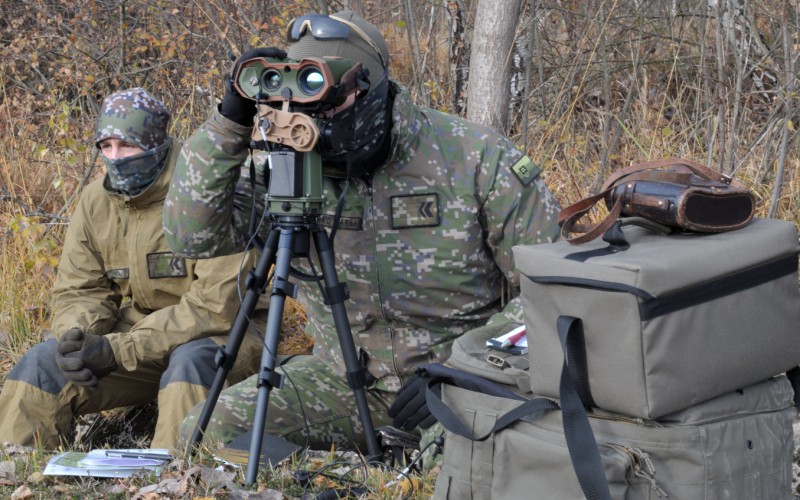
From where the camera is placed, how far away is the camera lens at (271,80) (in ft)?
8.36

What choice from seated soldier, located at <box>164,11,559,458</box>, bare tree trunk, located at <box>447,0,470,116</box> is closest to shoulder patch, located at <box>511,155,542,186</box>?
seated soldier, located at <box>164,11,559,458</box>

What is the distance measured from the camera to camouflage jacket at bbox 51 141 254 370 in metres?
3.96

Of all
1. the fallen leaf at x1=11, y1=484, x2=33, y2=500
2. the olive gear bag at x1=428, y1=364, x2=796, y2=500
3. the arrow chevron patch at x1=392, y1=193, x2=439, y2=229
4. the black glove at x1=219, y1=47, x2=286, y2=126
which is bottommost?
the fallen leaf at x1=11, y1=484, x2=33, y2=500

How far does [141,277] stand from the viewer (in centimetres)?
421

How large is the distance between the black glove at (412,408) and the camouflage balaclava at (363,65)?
0.71 meters

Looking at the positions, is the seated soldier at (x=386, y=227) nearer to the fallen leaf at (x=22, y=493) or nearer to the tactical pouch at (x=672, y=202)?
the fallen leaf at (x=22, y=493)

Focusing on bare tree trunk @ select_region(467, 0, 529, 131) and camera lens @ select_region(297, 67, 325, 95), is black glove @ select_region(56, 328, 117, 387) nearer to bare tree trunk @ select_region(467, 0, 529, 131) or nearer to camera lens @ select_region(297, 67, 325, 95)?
camera lens @ select_region(297, 67, 325, 95)

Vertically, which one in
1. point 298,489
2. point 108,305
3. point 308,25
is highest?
point 308,25

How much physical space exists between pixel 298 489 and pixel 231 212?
0.94m

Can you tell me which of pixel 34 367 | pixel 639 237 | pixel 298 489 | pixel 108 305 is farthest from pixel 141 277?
pixel 639 237

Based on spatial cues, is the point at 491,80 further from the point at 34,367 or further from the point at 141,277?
the point at 34,367

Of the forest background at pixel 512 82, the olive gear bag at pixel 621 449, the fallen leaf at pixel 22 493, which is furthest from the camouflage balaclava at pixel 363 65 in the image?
the forest background at pixel 512 82

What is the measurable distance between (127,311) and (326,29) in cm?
206

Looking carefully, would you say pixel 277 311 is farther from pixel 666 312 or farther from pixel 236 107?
pixel 666 312
